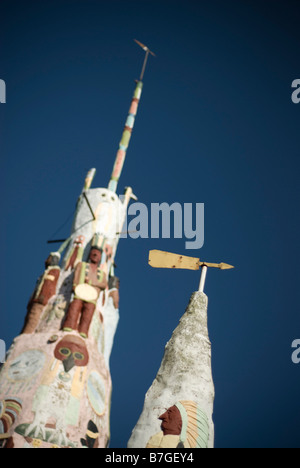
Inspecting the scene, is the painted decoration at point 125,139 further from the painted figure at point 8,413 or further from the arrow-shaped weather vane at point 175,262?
the arrow-shaped weather vane at point 175,262

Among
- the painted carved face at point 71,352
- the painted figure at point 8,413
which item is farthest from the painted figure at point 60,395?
the painted figure at point 8,413

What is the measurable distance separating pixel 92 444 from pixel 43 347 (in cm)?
280

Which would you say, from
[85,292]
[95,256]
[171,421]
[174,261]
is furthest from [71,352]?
[171,421]

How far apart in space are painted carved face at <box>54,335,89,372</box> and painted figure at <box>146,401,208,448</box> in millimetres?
6304

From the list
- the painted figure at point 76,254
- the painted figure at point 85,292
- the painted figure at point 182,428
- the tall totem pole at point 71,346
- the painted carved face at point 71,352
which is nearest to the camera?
the painted figure at point 182,428

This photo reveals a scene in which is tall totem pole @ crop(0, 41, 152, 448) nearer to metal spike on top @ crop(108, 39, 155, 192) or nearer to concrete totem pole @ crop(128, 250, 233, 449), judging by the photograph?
metal spike on top @ crop(108, 39, 155, 192)

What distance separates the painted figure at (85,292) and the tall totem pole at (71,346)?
0.03 metres

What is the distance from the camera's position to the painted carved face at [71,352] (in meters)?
11.9

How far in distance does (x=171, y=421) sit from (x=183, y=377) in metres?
0.67

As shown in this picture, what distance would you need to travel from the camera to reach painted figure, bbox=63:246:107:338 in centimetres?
1276

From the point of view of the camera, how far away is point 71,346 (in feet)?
39.9

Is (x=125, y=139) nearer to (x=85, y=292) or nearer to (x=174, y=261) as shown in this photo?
(x=85, y=292)
